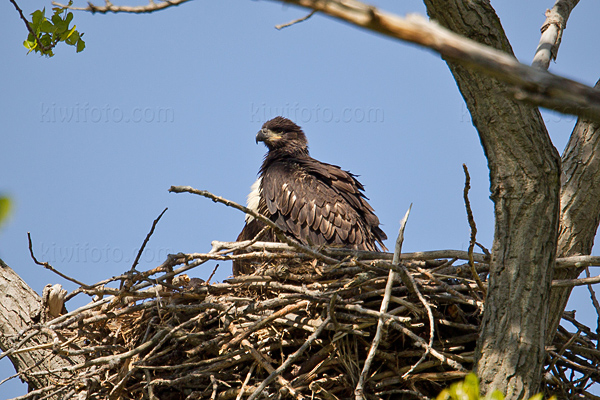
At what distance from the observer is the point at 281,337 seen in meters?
4.00

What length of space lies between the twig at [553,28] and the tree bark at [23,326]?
141 inches

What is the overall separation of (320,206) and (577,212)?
2.83m

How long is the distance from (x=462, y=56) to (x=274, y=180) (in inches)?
187

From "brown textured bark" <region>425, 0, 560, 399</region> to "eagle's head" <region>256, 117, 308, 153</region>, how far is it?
14.5 feet

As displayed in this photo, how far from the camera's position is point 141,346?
12.6ft

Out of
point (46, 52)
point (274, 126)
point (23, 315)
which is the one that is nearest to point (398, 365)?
point (23, 315)

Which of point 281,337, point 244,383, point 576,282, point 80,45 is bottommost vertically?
point 244,383

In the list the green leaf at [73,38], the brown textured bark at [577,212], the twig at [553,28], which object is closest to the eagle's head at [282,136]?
the green leaf at [73,38]

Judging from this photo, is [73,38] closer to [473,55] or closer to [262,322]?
[262,322]

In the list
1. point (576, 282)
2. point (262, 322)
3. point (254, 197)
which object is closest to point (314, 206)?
point (254, 197)

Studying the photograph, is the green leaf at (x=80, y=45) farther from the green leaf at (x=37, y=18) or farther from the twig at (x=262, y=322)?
the twig at (x=262, y=322)

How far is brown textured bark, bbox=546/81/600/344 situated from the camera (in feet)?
11.1

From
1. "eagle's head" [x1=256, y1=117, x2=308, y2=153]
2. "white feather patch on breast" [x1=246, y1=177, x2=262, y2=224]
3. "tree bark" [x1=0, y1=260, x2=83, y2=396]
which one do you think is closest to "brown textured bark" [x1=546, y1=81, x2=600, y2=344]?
"tree bark" [x1=0, y1=260, x2=83, y2=396]

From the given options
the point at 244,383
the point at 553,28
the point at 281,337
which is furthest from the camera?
the point at 281,337
